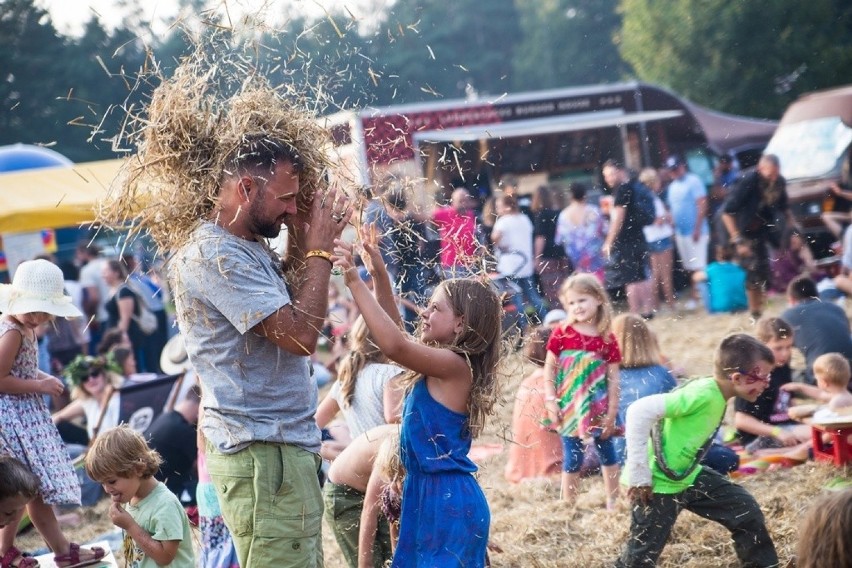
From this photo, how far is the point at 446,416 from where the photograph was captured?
3.64m

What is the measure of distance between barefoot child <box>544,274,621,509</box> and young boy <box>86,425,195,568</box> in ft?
8.30

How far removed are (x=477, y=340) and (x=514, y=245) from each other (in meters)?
7.65

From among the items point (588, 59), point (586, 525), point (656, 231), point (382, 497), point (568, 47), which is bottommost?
Result: point (586, 525)

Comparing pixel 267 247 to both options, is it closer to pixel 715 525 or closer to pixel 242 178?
pixel 242 178

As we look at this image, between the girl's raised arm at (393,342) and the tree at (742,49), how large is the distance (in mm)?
27696

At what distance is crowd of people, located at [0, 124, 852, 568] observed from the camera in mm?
3309

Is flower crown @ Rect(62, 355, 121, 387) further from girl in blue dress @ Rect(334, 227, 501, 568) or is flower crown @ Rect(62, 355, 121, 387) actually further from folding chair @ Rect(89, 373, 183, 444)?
girl in blue dress @ Rect(334, 227, 501, 568)

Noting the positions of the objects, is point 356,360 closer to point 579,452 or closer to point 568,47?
point 579,452

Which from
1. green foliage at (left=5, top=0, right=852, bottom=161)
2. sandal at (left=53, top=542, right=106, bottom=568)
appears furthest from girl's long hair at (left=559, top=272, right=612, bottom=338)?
green foliage at (left=5, top=0, right=852, bottom=161)

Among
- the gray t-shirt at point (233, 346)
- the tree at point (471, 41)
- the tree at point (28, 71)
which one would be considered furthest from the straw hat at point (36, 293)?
the tree at point (471, 41)

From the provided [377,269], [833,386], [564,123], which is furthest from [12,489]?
[564,123]

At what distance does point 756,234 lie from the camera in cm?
1255

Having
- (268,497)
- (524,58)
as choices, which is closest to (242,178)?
(268,497)

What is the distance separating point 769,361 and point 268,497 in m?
2.60
